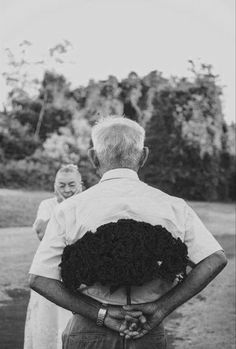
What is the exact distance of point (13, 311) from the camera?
241 inches

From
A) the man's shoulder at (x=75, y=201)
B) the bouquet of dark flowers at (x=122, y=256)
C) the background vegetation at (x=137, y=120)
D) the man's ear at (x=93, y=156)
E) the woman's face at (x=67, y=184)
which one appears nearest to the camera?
the bouquet of dark flowers at (x=122, y=256)

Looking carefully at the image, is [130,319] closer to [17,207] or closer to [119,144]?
[119,144]

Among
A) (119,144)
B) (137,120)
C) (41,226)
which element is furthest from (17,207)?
(119,144)

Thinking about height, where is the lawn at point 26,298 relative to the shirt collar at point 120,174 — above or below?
below

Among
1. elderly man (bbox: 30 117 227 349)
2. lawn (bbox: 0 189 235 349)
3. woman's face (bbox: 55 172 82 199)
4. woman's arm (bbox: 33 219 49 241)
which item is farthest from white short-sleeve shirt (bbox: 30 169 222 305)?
lawn (bbox: 0 189 235 349)

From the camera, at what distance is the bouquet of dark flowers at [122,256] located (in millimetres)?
1974

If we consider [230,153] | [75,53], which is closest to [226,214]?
[230,153]

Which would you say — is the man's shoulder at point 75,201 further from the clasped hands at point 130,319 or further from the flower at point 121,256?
the clasped hands at point 130,319

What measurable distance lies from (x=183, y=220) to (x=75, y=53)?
887 cm

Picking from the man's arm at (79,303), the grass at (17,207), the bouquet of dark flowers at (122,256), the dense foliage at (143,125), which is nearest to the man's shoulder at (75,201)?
the bouquet of dark flowers at (122,256)

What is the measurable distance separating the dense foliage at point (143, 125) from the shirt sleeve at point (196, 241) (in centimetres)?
732

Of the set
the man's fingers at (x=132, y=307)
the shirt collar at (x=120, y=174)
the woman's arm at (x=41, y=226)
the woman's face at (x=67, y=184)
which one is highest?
the shirt collar at (x=120, y=174)

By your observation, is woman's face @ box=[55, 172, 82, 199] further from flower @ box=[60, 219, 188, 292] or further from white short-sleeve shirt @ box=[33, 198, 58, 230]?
flower @ box=[60, 219, 188, 292]

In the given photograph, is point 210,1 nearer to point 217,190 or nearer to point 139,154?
point 217,190
